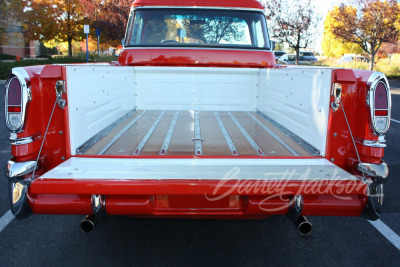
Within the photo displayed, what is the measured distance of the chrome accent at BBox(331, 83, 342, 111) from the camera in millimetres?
2238

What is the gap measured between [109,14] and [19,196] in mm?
22854

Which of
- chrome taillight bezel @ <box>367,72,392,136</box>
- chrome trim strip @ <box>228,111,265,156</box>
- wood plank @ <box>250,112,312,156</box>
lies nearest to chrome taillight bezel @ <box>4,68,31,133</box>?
chrome trim strip @ <box>228,111,265,156</box>

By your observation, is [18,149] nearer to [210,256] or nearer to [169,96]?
[210,256]

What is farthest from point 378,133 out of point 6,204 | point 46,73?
point 6,204

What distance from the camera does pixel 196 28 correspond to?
4652 mm

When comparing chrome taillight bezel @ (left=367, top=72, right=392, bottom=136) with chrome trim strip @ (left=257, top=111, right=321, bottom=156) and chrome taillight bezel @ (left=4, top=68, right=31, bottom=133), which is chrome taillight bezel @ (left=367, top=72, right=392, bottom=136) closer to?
chrome trim strip @ (left=257, top=111, right=321, bottom=156)

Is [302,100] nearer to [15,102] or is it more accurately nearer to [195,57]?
[195,57]

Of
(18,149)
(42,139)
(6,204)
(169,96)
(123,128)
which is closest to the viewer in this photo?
(18,149)

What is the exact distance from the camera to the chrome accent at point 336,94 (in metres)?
2.24

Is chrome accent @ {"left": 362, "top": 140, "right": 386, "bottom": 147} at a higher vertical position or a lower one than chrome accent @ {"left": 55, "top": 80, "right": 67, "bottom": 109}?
lower

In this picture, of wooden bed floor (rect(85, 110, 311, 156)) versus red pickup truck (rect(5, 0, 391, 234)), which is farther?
wooden bed floor (rect(85, 110, 311, 156))

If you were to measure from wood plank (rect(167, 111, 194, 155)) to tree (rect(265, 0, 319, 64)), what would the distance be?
783 inches

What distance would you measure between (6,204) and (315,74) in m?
3.32

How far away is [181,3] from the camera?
4.50 m
